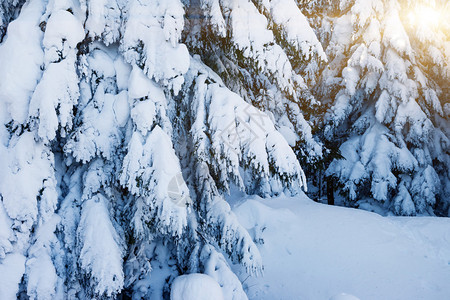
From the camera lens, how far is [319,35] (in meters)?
12.0

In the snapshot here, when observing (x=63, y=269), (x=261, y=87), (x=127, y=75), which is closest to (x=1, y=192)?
(x=63, y=269)

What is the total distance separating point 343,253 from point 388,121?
5.50 meters

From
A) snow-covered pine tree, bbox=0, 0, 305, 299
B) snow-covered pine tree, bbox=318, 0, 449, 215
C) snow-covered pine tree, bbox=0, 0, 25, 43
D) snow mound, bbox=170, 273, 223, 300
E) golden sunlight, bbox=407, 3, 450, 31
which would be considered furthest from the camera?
golden sunlight, bbox=407, 3, 450, 31

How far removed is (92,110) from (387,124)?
1001 centimetres

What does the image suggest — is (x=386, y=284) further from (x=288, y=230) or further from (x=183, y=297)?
(x=183, y=297)

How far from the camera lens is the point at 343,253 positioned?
6555 millimetres

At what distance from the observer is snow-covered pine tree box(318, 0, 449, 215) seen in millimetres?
9523

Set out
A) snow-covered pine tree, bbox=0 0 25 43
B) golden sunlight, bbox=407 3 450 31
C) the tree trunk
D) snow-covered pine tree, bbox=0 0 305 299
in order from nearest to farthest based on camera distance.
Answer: snow-covered pine tree, bbox=0 0 305 299 < snow-covered pine tree, bbox=0 0 25 43 < golden sunlight, bbox=407 3 450 31 < the tree trunk

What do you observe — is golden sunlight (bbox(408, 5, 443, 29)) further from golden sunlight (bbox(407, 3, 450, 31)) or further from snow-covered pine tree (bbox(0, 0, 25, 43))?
snow-covered pine tree (bbox(0, 0, 25, 43))

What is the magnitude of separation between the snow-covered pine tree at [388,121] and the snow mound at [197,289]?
7.85 m

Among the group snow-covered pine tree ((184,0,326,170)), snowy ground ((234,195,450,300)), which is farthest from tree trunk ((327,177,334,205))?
snow-covered pine tree ((184,0,326,170))

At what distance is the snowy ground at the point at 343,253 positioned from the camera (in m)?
5.81

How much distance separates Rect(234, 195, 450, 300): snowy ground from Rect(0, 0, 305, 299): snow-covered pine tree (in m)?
2.78

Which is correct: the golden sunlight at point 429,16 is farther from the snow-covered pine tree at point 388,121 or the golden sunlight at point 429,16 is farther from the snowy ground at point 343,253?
the snowy ground at point 343,253
